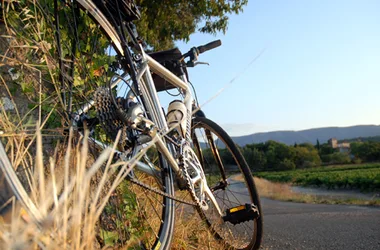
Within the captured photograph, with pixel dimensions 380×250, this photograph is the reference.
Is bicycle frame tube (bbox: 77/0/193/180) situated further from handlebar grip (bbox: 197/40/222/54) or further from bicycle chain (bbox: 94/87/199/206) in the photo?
handlebar grip (bbox: 197/40/222/54)

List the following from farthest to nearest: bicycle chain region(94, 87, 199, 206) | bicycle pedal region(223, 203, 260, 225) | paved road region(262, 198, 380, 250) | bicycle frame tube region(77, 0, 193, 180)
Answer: paved road region(262, 198, 380, 250) < bicycle pedal region(223, 203, 260, 225) < bicycle frame tube region(77, 0, 193, 180) < bicycle chain region(94, 87, 199, 206)

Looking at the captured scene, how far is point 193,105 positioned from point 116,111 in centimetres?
105

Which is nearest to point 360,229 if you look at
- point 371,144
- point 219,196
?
point 219,196

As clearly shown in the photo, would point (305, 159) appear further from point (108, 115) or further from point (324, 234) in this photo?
point (108, 115)

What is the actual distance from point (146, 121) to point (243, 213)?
99cm

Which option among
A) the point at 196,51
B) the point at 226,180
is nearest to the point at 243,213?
the point at 226,180

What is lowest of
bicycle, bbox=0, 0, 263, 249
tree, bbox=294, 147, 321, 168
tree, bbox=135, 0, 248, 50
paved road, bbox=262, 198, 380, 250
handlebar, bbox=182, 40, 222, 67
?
tree, bbox=294, 147, 321, 168

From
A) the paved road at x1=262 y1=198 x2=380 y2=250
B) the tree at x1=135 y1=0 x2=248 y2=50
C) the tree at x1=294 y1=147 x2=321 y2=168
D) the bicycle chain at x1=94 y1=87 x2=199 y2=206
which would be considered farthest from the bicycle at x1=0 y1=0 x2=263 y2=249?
the tree at x1=294 y1=147 x2=321 y2=168

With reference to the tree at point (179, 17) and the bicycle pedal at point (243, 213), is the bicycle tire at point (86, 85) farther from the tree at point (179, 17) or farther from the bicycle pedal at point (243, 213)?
the tree at point (179, 17)

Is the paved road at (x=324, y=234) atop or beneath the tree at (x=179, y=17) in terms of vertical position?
beneath

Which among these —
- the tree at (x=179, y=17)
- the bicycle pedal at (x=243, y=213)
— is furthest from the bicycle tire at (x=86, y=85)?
the tree at (x=179, y=17)

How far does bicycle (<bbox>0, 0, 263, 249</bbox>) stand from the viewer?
1.65m

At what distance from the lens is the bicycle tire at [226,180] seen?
2.52m

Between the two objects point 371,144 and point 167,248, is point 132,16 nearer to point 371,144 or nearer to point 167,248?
point 167,248
